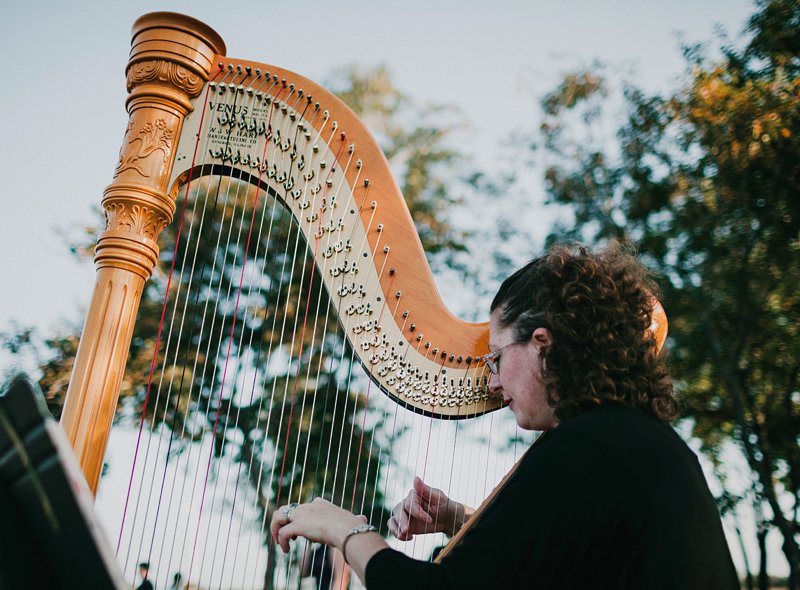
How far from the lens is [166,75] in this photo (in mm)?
2400

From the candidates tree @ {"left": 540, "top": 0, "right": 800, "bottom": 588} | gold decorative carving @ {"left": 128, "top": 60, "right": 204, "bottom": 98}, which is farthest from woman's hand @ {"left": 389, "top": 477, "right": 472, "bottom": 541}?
tree @ {"left": 540, "top": 0, "right": 800, "bottom": 588}

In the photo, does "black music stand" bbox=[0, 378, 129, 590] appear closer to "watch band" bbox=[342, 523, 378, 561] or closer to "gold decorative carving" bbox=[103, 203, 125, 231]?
"watch band" bbox=[342, 523, 378, 561]

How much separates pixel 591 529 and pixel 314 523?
0.67 metres

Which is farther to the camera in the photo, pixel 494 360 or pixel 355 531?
pixel 494 360

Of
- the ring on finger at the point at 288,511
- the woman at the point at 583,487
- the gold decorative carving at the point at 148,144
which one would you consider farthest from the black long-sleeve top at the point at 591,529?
the gold decorative carving at the point at 148,144

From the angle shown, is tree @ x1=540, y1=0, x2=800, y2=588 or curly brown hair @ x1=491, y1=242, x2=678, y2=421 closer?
curly brown hair @ x1=491, y1=242, x2=678, y2=421

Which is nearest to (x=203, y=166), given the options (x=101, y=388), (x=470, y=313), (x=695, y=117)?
(x=101, y=388)

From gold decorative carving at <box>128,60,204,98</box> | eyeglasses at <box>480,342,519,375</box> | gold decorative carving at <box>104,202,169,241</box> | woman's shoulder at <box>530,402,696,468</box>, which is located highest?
gold decorative carving at <box>128,60,204,98</box>

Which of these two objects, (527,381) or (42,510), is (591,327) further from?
(42,510)

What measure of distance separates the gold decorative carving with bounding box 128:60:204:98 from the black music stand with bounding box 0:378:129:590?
1590 millimetres

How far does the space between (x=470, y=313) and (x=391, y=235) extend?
31.0 ft

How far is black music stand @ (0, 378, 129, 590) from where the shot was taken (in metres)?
1.00

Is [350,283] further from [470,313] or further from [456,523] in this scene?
[470,313]

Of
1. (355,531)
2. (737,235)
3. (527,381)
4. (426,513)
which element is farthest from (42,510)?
(737,235)
